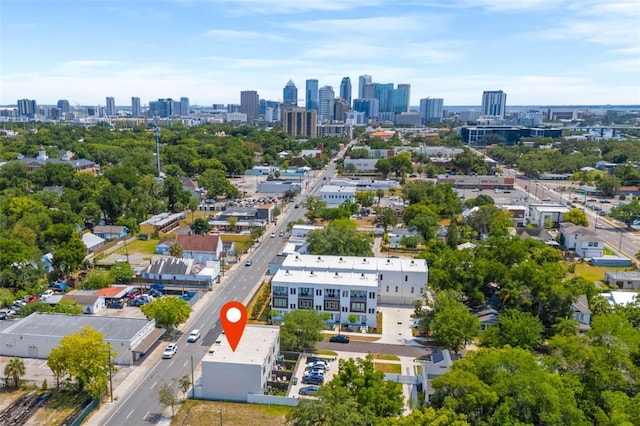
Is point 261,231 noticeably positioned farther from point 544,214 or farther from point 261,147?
point 261,147

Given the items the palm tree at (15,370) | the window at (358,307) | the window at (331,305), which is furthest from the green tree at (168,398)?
the window at (358,307)

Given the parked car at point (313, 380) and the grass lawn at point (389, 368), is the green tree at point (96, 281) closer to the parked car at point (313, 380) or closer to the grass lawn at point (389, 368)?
the parked car at point (313, 380)

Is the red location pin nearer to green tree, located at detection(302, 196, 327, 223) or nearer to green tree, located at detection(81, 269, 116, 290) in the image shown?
green tree, located at detection(81, 269, 116, 290)

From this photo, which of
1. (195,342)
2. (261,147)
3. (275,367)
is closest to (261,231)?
(195,342)

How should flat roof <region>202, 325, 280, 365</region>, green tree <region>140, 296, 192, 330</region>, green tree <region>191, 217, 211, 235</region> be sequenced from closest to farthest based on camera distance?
1. flat roof <region>202, 325, 280, 365</region>
2. green tree <region>140, 296, 192, 330</region>
3. green tree <region>191, 217, 211, 235</region>

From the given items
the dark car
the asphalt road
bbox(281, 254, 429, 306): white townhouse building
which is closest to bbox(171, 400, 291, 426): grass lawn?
the asphalt road

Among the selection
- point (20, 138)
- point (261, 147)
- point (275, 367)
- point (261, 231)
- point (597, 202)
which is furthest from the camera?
point (261, 147)

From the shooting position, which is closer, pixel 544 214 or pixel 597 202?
pixel 544 214
